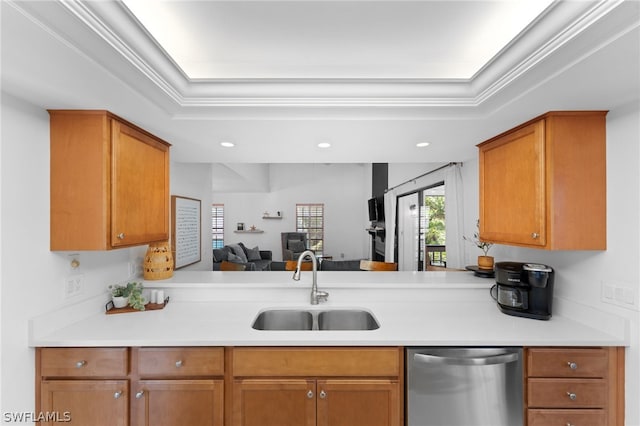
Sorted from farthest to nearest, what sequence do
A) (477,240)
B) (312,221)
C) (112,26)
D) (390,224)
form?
(312,221) < (390,224) < (477,240) < (112,26)

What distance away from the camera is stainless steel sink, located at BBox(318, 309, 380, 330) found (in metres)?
1.88

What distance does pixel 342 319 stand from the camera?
189cm

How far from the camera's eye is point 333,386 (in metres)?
1.38

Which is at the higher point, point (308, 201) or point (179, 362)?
point (308, 201)

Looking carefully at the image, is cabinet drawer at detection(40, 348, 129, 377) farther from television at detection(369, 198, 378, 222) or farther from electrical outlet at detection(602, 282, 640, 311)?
television at detection(369, 198, 378, 222)

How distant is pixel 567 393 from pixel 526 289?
1.71 ft

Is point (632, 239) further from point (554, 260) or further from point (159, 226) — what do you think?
point (159, 226)

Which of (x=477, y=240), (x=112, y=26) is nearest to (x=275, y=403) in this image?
(x=112, y=26)

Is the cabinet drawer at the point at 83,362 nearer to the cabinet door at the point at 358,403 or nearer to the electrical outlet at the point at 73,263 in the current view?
the electrical outlet at the point at 73,263

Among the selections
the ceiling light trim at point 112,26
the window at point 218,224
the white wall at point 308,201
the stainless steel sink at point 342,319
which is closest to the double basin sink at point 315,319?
the stainless steel sink at point 342,319

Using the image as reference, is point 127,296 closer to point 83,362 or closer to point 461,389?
point 83,362

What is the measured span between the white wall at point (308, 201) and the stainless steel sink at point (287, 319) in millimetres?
6512

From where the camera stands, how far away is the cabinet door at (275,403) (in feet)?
4.50

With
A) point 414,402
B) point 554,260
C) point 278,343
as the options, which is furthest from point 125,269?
point 554,260
